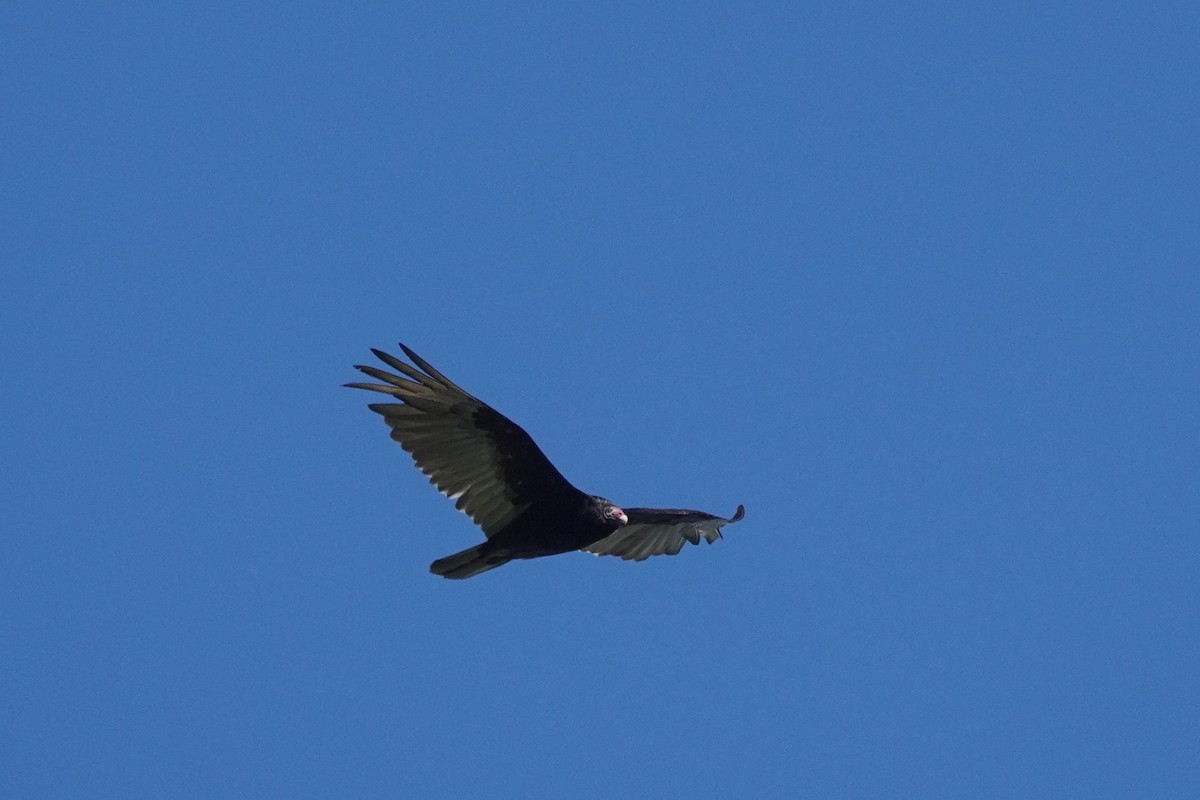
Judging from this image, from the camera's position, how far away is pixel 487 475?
42.2 ft

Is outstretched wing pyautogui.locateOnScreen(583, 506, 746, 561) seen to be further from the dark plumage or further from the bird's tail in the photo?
the bird's tail

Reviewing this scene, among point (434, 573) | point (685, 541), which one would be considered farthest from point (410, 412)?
point (685, 541)

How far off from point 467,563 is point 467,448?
0.98 m

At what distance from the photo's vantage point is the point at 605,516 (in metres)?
12.9

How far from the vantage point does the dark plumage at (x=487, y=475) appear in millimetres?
12539

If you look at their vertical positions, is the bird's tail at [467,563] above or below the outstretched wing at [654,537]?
below

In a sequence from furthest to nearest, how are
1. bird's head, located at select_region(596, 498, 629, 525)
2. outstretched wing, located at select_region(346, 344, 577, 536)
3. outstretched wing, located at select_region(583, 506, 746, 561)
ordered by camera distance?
outstretched wing, located at select_region(583, 506, 746, 561), bird's head, located at select_region(596, 498, 629, 525), outstretched wing, located at select_region(346, 344, 577, 536)

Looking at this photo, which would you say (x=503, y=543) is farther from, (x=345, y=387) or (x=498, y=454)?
(x=345, y=387)

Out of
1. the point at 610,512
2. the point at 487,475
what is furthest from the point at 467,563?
the point at 610,512

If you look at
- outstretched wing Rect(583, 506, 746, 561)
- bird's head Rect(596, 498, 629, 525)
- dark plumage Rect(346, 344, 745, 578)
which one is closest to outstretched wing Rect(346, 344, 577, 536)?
dark plumage Rect(346, 344, 745, 578)

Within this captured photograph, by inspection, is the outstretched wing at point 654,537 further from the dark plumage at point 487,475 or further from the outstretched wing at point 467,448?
the outstretched wing at point 467,448

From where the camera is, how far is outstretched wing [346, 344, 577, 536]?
12500 mm

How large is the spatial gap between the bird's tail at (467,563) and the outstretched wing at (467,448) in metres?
0.22

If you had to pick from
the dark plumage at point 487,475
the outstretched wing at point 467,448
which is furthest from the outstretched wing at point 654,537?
the outstretched wing at point 467,448
